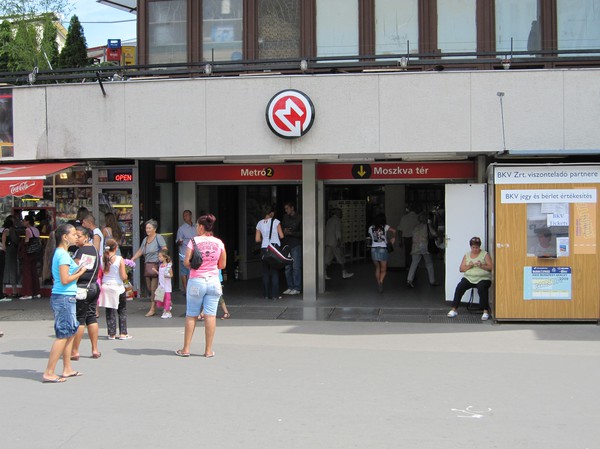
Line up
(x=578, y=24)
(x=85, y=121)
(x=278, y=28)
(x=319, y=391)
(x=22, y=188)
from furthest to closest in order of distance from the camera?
(x=278, y=28) → (x=85, y=121) → (x=578, y=24) → (x=22, y=188) → (x=319, y=391)

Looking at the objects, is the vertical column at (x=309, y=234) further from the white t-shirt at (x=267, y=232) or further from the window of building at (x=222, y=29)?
the window of building at (x=222, y=29)

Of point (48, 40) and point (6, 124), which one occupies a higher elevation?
point (48, 40)

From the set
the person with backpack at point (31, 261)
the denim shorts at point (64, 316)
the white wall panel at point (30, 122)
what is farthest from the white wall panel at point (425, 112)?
the person with backpack at point (31, 261)

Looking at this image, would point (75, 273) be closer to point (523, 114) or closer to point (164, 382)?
point (164, 382)

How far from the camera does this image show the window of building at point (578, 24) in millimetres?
13125

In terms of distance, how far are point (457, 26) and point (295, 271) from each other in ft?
18.5

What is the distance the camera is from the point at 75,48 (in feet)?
90.3

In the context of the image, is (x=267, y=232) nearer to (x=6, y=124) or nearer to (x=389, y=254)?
(x=6, y=124)

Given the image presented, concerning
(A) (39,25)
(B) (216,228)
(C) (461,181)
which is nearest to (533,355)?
(C) (461,181)

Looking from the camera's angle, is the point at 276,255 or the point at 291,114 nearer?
the point at 291,114

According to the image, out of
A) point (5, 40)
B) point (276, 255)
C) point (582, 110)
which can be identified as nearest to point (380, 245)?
point (276, 255)

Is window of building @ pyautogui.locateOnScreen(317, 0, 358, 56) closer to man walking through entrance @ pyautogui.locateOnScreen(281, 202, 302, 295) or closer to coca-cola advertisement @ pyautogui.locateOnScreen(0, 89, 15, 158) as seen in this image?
man walking through entrance @ pyautogui.locateOnScreen(281, 202, 302, 295)

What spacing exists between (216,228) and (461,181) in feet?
18.2

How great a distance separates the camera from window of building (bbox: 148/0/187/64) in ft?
47.5
